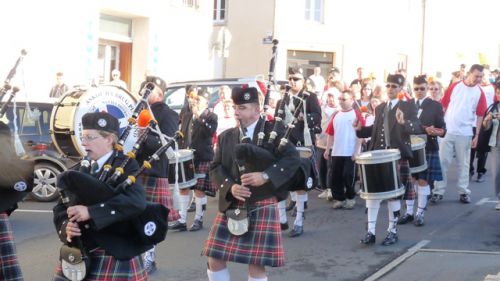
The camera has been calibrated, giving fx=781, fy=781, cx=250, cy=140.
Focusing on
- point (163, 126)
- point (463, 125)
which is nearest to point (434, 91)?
point (463, 125)

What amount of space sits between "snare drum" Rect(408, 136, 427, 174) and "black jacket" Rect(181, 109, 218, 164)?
7.08ft

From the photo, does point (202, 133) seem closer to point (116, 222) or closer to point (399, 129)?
point (399, 129)

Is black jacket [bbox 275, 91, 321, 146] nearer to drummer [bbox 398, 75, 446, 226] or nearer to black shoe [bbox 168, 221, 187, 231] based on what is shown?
drummer [bbox 398, 75, 446, 226]

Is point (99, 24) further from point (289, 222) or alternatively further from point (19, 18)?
point (289, 222)

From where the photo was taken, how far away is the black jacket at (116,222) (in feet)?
12.4

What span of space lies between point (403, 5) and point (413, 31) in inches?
64.0

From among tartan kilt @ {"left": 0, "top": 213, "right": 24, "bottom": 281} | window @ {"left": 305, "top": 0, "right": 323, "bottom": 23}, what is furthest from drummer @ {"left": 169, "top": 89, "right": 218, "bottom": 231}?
window @ {"left": 305, "top": 0, "right": 323, "bottom": 23}

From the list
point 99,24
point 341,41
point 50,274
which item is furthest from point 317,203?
point 341,41

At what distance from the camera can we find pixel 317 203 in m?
10.2

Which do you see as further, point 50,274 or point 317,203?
point 317,203

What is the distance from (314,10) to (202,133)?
19.2 m

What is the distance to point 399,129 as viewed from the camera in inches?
302

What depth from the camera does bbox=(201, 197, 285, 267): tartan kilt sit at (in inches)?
189

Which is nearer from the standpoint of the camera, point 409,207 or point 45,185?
point 409,207
